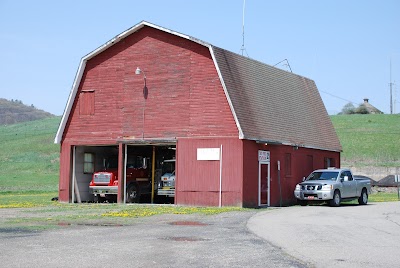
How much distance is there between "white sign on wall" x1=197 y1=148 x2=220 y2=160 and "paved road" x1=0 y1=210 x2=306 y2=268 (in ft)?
31.9

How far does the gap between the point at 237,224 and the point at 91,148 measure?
55.4 feet

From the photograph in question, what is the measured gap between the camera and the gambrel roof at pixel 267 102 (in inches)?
1154

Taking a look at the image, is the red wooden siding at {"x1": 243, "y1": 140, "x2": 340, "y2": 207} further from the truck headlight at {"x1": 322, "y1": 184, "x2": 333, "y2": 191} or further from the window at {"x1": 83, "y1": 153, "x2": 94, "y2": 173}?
the window at {"x1": 83, "y1": 153, "x2": 94, "y2": 173}

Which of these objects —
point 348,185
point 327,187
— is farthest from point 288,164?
point 327,187

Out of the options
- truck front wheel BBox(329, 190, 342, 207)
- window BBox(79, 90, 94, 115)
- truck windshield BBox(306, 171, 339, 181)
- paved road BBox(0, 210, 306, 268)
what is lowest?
paved road BBox(0, 210, 306, 268)

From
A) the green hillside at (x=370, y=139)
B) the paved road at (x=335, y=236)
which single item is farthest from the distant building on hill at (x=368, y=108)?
the paved road at (x=335, y=236)

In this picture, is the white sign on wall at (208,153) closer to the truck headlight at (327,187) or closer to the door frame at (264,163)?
the door frame at (264,163)

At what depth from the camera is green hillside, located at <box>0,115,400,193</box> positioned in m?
61.2

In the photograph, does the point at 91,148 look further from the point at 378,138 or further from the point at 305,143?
the point at 378,138

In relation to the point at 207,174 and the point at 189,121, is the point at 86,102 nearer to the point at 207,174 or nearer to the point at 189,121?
the point at 189,121

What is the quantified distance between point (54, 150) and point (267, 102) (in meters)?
57.0

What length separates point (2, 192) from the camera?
4362 cm

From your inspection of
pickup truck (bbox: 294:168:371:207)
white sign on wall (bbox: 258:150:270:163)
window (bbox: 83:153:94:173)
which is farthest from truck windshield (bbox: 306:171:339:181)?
window (bbox: 83:153:94:173)

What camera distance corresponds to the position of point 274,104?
33219mm
